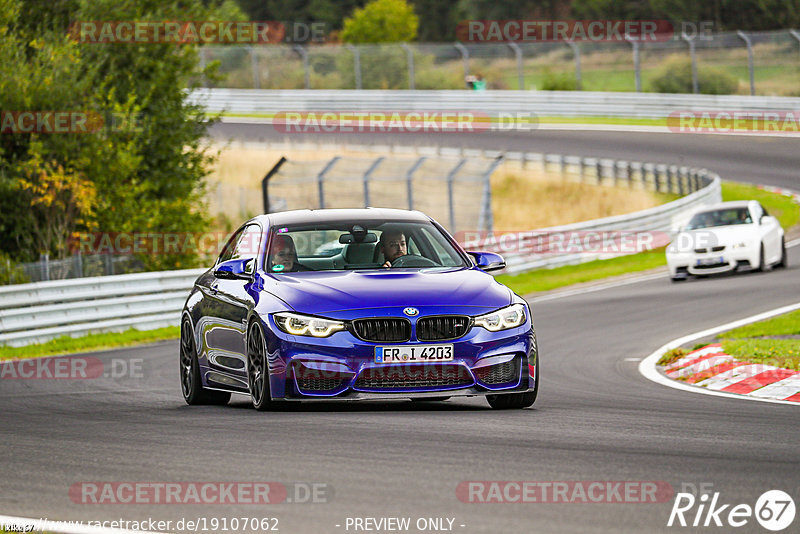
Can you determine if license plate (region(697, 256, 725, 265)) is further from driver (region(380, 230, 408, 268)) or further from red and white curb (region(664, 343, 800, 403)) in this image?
driver (region(380, 230, 408, 268))

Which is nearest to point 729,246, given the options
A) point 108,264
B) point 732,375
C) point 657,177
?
point 108,264

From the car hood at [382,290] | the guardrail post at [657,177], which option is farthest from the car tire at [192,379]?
the guardrail post at [657,177]

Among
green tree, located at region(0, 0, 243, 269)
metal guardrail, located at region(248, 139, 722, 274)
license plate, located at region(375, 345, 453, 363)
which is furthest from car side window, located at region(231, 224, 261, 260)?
metal guardrail, located at region(248, 139, 722, 274)

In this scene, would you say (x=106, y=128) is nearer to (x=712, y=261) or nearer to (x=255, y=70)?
(x=712, y=261)

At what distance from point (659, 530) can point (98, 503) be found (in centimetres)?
255

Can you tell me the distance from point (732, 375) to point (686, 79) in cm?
4247

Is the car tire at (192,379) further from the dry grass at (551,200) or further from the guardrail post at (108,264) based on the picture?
the dry grass at (551,200)

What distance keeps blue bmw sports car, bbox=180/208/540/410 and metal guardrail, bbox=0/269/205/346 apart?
9594 millimetres

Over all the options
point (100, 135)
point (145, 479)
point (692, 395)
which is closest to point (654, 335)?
point (692, 395)

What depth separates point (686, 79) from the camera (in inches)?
2083

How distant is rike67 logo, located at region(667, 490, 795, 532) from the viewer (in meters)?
5.63

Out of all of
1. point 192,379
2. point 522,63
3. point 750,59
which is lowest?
point 192,379

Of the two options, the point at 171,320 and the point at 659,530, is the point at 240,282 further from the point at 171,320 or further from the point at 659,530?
the point at 171,320

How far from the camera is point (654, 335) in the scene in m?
16.8
